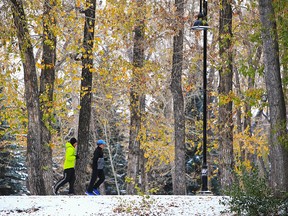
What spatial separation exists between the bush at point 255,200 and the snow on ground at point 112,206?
791 mm

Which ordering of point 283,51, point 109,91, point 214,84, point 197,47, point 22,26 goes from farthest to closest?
point 214,84, point 109,91, point 197,47, point 22,26, point 283,51

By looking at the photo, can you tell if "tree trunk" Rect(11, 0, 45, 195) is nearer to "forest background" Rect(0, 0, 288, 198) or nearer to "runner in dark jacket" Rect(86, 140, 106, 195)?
"forest background" Rect(0, 0, 288, 198)

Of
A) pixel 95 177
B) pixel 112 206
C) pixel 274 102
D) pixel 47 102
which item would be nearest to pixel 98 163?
pixel 95 177

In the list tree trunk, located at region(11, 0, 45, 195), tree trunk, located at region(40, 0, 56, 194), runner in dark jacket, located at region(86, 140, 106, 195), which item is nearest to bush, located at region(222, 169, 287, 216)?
runner in dark jacket, located at region(86, 140, 106, 195)

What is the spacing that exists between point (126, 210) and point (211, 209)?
1.88m

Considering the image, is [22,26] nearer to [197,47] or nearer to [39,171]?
[39,171]

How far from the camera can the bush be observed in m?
12.2

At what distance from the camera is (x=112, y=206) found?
14.5 meters

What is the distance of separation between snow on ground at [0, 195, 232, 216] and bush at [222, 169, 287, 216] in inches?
31.1

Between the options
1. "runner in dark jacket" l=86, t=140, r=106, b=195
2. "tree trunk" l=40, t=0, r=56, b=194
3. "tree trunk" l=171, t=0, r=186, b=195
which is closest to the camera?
"runner in dark jacket" l=86, t=140, r=106, b=195

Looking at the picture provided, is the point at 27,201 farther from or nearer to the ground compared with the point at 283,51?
nearer to the ground

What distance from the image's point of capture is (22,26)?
56.5 feet

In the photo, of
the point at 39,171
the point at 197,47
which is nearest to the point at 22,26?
the point at 39,171

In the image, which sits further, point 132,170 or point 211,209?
point 132,170
